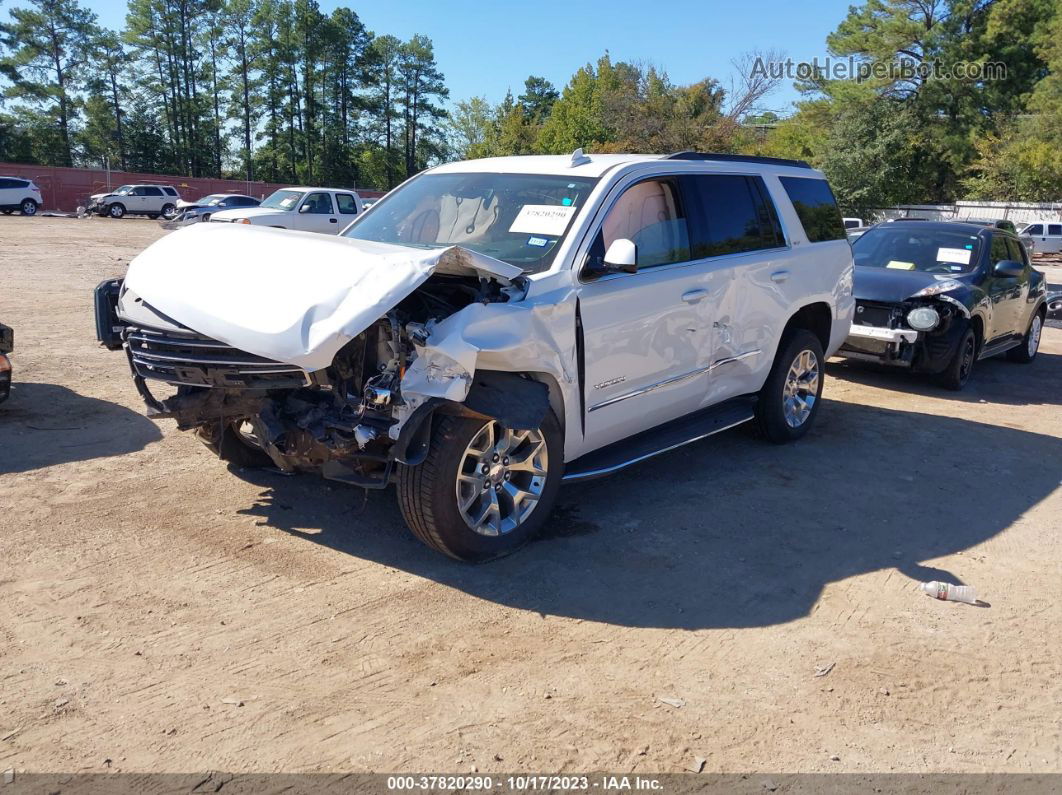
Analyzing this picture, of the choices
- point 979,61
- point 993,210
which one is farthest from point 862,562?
point 979,61

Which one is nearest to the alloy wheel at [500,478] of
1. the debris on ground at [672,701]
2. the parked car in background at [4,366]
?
the debris on ground at [672,701]

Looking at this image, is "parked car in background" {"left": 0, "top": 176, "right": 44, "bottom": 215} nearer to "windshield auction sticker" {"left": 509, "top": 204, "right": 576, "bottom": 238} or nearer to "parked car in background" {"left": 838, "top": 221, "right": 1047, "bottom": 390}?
"parked car in background" {"left": 838, "top": 221, "right": 1047, "bottom": 390}

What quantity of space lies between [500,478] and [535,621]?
79cm

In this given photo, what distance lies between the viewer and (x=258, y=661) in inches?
139

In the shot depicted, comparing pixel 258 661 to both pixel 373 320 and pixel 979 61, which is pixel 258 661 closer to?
pixel 373 320

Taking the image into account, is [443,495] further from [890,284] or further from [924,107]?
[924,107]

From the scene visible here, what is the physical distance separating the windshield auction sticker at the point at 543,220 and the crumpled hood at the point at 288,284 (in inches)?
24.2

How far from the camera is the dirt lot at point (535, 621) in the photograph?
3.13 m

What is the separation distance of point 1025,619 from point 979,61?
1999 inches

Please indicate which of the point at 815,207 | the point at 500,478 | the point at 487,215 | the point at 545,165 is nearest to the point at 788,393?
the point at 815,207

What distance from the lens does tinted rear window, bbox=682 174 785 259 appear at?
5707 mm

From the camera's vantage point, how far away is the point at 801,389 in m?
7.00

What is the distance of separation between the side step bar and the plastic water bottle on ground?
62.9 inches

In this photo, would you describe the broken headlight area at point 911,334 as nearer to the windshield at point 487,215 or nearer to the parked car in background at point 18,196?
the windshield at point 487,215
